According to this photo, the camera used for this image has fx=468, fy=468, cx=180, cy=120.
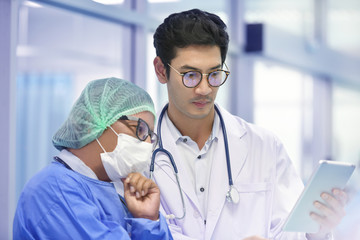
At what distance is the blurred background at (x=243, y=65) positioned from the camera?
105 inches

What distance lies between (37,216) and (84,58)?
3.72 metres

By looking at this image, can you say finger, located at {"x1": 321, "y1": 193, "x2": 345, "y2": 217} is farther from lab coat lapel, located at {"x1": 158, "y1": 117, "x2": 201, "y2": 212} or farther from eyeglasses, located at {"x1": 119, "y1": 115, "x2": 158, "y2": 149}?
eyeglasses, located at {"x1": 119, "y1": 115, "x2": 158, "y2": 149}

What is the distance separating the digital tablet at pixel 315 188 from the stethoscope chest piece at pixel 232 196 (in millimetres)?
244

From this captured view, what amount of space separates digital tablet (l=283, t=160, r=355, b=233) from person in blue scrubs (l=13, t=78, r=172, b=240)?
0.41m

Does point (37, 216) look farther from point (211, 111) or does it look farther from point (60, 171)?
point (211, 111)

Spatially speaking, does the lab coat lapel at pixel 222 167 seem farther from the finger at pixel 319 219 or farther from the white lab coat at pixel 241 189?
the finger at pixel 319 219

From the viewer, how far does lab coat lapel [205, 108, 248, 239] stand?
1.66m

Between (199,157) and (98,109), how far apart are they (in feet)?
1.74

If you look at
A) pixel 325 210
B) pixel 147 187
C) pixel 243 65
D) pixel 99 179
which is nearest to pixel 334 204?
pixel 325 210

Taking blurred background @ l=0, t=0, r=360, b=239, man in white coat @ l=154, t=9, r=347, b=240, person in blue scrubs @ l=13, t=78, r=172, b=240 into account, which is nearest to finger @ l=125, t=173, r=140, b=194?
person in blue scrubs @ l=13, t=78, r=172, b=240

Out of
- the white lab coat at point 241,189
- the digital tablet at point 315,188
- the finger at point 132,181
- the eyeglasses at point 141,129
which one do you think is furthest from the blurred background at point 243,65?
the finger at point 132,181

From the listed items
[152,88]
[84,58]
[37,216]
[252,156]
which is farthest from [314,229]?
[84,58]

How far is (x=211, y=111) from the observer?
6.08ft

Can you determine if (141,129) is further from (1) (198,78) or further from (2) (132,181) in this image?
(1) (198,78)
